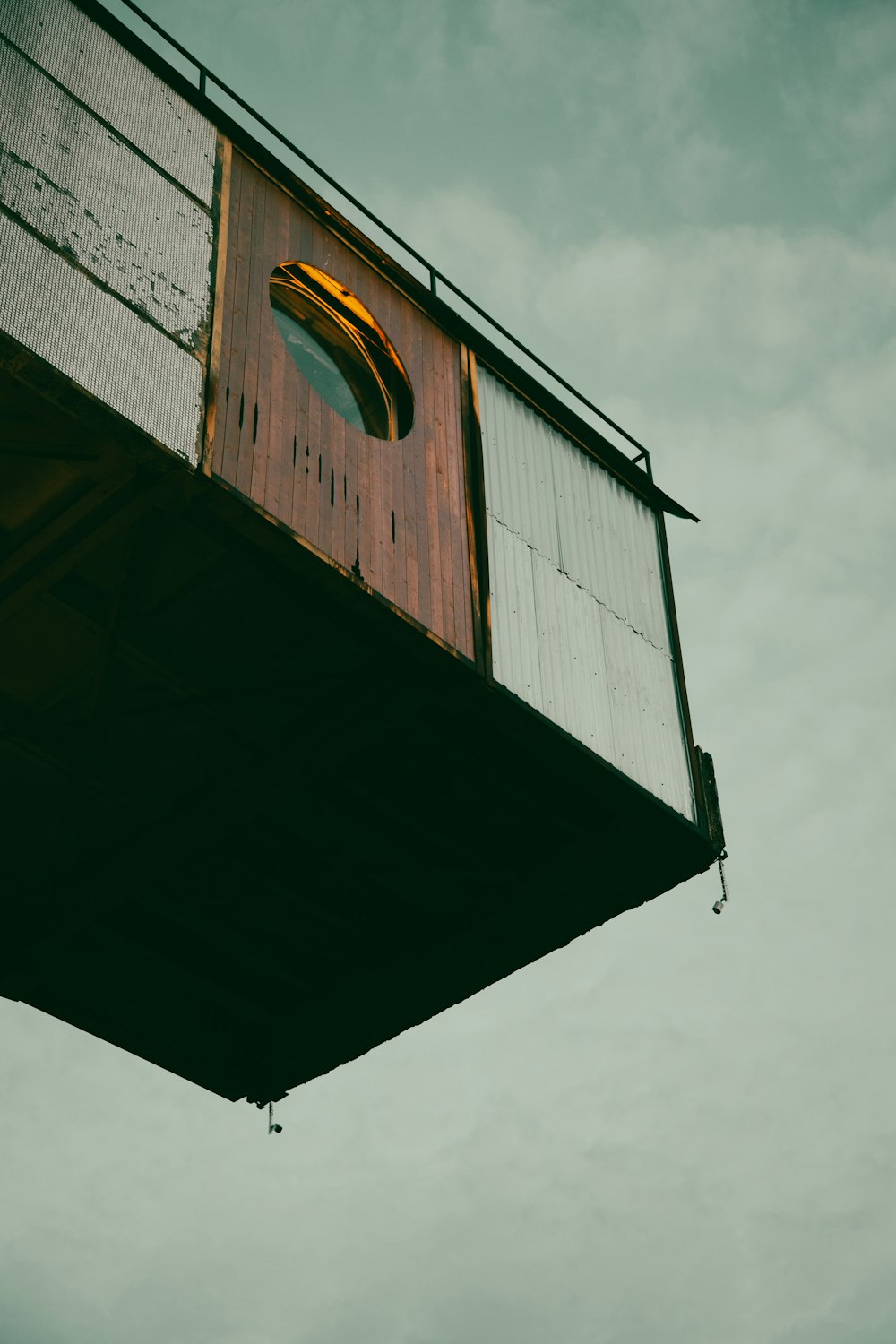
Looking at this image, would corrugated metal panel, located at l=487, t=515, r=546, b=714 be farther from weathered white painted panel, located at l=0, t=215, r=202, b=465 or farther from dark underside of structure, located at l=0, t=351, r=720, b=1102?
weathered white painted panel, located at l=0, t=215, r=202, b=465

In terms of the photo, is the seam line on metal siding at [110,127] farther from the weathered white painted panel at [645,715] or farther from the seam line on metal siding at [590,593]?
the weathered white painted panel at [645,715]

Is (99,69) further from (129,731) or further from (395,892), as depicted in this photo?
(395,892)

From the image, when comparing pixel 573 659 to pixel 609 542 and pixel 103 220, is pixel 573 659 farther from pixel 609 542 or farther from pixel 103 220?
pixel 103 220

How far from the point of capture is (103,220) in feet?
43.9

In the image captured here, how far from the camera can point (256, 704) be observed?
15203 millimetres

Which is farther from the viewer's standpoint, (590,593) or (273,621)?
(590,593)

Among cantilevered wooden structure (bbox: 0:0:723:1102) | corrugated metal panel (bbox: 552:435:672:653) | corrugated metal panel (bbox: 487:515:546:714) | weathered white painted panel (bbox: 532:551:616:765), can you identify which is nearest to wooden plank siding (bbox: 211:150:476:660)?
cantilevered wooden structure (bbox: 0:0:723:1102)

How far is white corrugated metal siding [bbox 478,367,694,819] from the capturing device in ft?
53.0

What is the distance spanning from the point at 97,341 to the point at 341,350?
4.31 meters

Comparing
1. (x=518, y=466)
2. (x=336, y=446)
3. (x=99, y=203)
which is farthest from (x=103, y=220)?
(x=518, y=466)

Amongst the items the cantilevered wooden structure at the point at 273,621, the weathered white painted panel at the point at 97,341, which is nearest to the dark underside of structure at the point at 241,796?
the cantilevered wooden structure at the point at 273,621

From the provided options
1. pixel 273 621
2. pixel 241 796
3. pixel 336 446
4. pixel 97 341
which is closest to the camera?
pixel 97 341

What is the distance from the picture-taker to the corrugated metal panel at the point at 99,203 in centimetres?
1288

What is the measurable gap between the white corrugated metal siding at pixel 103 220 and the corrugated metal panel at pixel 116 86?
0.01 metres
